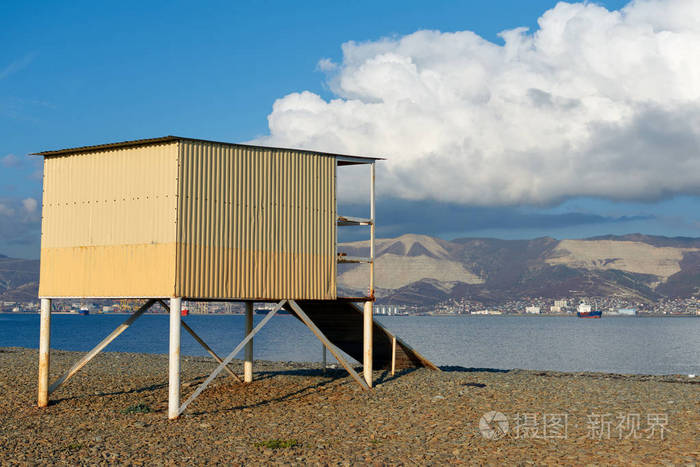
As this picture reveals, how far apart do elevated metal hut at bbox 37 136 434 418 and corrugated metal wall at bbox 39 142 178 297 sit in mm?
32

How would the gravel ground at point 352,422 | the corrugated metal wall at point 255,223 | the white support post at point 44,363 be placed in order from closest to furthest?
1. the gravel ground at point 352,422
2. the corrugated metal wall at point 255,223
3. the white support post at point 44,363

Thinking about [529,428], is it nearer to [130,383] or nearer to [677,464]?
[677,464]

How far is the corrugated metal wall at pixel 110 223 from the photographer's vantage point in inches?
802

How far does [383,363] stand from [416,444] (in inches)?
459

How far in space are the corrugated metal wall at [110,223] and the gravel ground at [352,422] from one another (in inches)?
153

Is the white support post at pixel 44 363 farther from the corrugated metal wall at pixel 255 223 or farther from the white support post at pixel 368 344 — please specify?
the white support post at pixel 368 344

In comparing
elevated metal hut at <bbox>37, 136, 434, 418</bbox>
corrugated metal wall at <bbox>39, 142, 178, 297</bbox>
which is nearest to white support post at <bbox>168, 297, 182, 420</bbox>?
elevated metal hut at <bbox>37, 136, 434, 418</bbox>

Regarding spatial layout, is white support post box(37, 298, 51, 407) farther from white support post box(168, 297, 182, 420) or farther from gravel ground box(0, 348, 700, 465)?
white support post box(168, 297, 182, 420)

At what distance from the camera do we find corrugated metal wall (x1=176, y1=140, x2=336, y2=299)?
20.5m

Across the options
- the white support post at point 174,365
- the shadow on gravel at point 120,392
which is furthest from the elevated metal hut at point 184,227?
the shadow on gravel at point 120,392

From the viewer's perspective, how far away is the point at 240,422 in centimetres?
1964

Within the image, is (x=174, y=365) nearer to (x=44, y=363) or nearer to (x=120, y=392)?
(x=44, y=363)

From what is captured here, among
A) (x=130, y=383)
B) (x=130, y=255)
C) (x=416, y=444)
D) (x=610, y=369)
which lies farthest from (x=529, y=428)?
(x=610, y=369)

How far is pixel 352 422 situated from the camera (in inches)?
770
